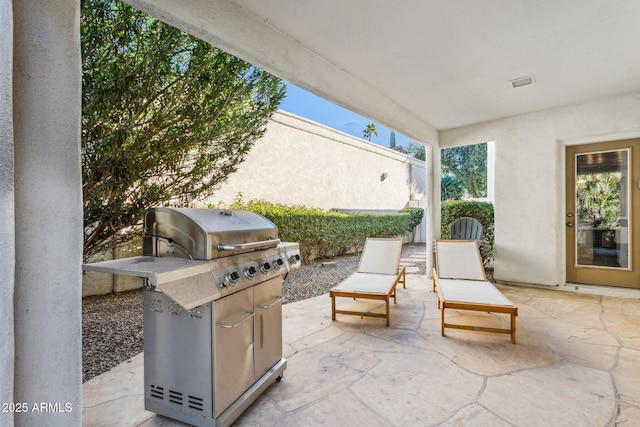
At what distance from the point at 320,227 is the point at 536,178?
16.9 ft

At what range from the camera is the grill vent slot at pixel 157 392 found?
209 centimetres

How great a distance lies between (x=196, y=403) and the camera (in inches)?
78.2

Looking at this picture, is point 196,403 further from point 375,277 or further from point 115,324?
point 375,277

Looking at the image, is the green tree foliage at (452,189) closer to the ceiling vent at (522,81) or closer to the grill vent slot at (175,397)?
the ceiling vent at (522,81)

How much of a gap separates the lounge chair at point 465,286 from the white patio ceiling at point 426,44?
2465 millimetres

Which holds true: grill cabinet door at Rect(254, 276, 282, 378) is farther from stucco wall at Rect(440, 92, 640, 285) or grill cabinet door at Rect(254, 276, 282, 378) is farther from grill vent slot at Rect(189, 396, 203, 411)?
stucco wall at Rect(440, 92, 640, 285)

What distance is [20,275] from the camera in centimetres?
135

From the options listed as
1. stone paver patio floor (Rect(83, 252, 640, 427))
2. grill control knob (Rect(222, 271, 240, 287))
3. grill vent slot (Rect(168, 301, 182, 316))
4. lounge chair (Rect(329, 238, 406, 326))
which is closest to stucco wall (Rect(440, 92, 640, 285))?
stone paver patio floor (Rect(83, 252, 640, 427))

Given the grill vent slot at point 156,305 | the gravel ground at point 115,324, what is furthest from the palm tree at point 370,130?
the grill vent slot at point 156,305

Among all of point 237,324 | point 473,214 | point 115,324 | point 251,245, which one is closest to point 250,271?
point 251,245

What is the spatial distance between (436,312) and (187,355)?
3.60 meters

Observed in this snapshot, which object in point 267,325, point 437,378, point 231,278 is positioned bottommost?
point 437,378

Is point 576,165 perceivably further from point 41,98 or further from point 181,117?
point 41,98

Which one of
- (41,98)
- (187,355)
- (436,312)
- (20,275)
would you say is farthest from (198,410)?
(436,312)
